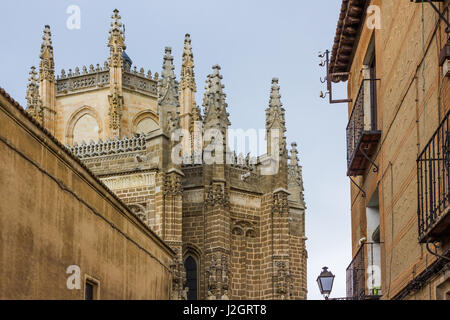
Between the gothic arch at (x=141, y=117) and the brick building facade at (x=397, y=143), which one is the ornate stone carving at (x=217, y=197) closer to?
the gothic arch at (x=141, y=117)

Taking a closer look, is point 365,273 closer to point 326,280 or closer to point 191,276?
point 326,280

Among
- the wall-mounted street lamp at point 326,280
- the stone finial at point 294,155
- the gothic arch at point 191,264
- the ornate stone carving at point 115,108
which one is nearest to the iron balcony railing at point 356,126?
the wall-mounted street lamp at point 326,280

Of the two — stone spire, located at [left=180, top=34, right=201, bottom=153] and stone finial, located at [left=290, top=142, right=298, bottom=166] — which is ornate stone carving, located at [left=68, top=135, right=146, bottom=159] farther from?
stone finial, located at [left=290, top=142, right=298, bottom=166]

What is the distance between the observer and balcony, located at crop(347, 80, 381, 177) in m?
14.3

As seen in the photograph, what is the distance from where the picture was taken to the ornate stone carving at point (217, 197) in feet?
113

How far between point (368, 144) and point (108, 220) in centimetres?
504

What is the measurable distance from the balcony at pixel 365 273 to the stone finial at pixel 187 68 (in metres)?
29.0

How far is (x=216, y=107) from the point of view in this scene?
3556 cm

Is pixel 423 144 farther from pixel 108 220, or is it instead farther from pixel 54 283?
pixel 108 220

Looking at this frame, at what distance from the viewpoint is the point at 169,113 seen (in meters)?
34.0

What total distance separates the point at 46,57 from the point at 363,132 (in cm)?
3291

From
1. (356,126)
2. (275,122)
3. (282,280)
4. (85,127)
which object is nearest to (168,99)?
(275,122)

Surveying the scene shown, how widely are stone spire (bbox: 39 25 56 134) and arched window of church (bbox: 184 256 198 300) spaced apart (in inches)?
529

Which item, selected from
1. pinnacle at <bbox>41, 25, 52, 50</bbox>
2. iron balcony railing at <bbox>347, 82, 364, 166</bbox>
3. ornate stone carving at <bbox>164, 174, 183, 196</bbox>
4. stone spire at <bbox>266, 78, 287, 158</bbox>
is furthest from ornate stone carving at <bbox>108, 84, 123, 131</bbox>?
iron balcony railing at <bbox>347, 82, 364, 166</bbox>
